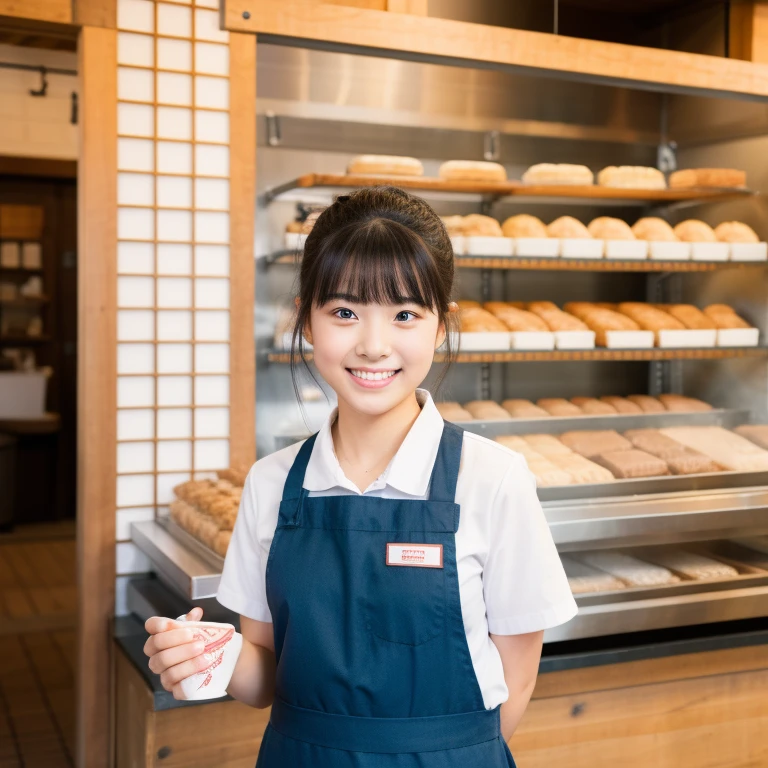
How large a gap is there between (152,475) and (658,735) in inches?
→ 63.3

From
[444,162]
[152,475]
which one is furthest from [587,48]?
[152,475]

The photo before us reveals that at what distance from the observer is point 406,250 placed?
1.24 m

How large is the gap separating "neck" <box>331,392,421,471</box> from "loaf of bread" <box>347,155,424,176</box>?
2.03 metres

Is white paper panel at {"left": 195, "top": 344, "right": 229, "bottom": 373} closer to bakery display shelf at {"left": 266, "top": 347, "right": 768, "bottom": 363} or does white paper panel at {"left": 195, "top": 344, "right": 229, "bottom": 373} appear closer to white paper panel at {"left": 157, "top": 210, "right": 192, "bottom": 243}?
bakery display shelf at {"left": 266, "top": 347, "right": 768, "bottom": 363}

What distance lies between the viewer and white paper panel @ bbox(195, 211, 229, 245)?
289 centimetres

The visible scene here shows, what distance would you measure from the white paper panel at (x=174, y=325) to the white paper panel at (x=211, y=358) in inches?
2.2

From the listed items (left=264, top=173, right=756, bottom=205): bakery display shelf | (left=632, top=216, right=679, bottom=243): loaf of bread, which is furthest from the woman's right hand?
(left=632, top=216, right=679, bottom=243): loaf of bread

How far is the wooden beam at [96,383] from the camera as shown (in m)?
2.72

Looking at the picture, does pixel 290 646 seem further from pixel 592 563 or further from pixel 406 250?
pixel 592 563

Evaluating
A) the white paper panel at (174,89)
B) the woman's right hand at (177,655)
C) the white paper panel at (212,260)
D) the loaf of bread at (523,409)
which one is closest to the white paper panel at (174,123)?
the white paper panel at (174,89)

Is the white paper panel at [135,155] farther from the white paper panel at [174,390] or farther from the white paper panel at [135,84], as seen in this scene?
the white paper panel at [174,390]

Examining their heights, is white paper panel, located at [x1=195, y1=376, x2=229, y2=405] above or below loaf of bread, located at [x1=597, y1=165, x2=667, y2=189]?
below

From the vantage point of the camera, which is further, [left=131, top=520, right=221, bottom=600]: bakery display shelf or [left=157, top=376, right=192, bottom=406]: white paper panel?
[left=157, top=376, right=192, bottom=406]: white paper panel

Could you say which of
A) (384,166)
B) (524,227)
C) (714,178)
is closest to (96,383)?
(384,166)
